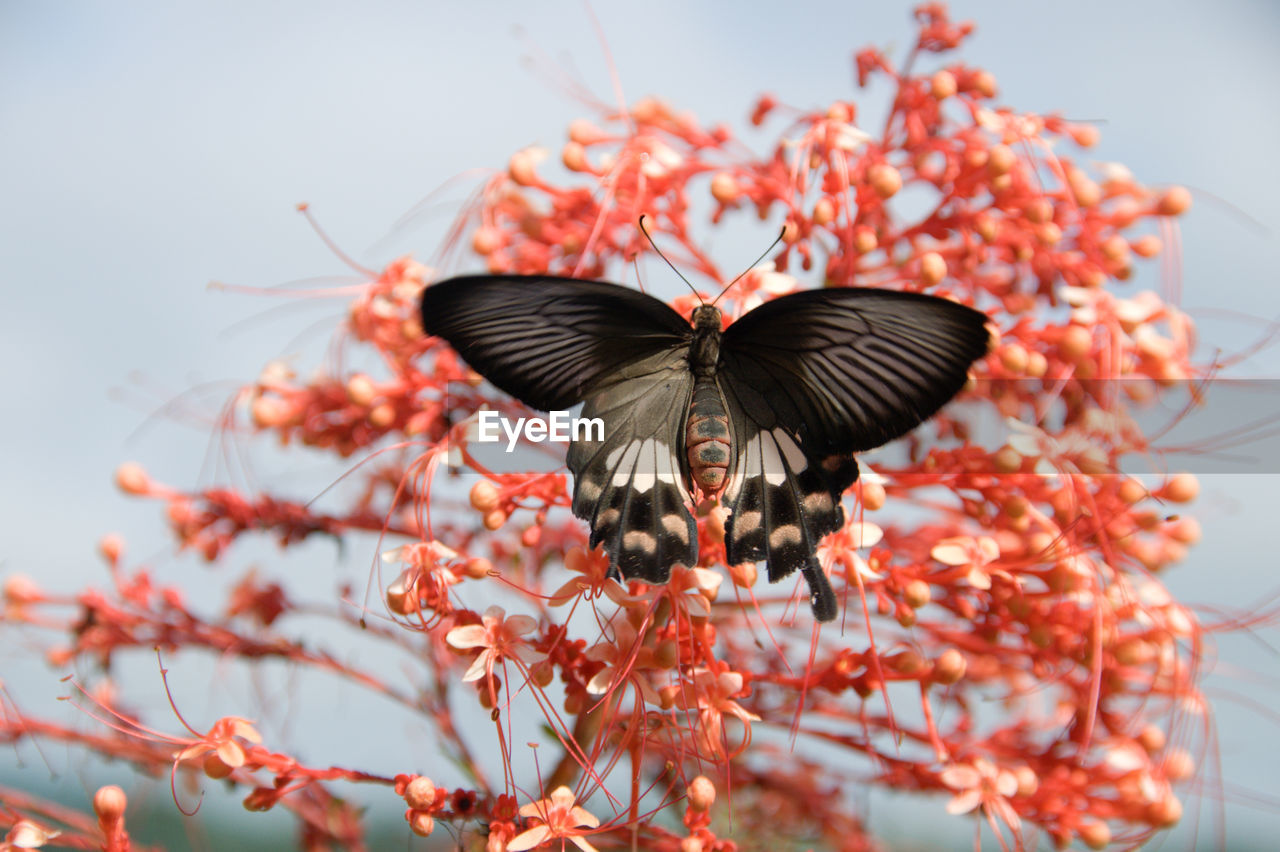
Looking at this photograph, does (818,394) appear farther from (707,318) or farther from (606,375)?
(606,375)

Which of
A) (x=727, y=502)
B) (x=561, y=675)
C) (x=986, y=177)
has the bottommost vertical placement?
(x=561, y=675)

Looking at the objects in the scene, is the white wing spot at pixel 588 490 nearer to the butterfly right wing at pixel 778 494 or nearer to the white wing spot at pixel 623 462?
the white wing spot at pixel 623 462

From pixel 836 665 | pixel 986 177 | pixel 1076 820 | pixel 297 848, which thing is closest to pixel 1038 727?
pixel 1076 820

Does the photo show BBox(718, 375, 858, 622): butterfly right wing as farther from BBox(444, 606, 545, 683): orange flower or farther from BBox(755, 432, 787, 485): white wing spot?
BBox(444, 606, 545, 683): orange flower

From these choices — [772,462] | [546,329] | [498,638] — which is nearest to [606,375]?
[546,329]

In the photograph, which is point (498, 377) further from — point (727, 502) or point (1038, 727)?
point (1038, 727)
